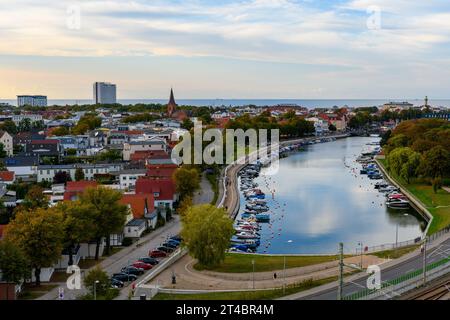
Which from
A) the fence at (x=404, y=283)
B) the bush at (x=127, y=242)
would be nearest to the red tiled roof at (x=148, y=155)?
the bush at (x=127, y=242)

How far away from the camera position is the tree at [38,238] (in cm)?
1185

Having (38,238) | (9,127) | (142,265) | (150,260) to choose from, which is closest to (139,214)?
(150,260)

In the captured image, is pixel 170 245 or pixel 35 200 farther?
pixel 35 200

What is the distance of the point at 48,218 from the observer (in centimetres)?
1217

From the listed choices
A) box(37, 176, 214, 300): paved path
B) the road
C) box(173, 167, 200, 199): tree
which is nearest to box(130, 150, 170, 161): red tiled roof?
box(173, 167, 200, 199): tree

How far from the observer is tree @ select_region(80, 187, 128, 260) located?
46.0 feet

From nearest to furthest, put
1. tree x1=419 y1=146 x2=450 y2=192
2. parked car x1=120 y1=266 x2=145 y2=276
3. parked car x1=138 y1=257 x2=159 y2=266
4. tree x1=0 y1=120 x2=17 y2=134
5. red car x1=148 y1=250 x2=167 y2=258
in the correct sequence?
parked car x1=120 y1=266 x2=145 y2=276 → parked car x1=138 y1=257 x2=159 y2=266 → red car x1=148 y1=250 x2=167 y2=258 → tree x1=419 y1=146 x2=450 y2=192 → tree x1=0 y1=120 x2=17 y2=134

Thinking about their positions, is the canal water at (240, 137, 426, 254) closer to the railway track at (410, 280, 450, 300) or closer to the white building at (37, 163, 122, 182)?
the railway track at (410, 280, 450, 300)

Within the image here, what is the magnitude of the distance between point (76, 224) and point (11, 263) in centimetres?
215

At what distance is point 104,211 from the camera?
14086 millimetres

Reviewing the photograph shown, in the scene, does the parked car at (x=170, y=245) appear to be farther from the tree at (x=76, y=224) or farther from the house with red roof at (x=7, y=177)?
the house with red roof at (x=7, y=177)

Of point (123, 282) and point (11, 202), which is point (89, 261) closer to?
point (123, 282)

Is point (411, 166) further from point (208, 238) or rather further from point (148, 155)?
point (208, 238)

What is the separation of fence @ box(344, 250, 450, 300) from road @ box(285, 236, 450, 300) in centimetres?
28
